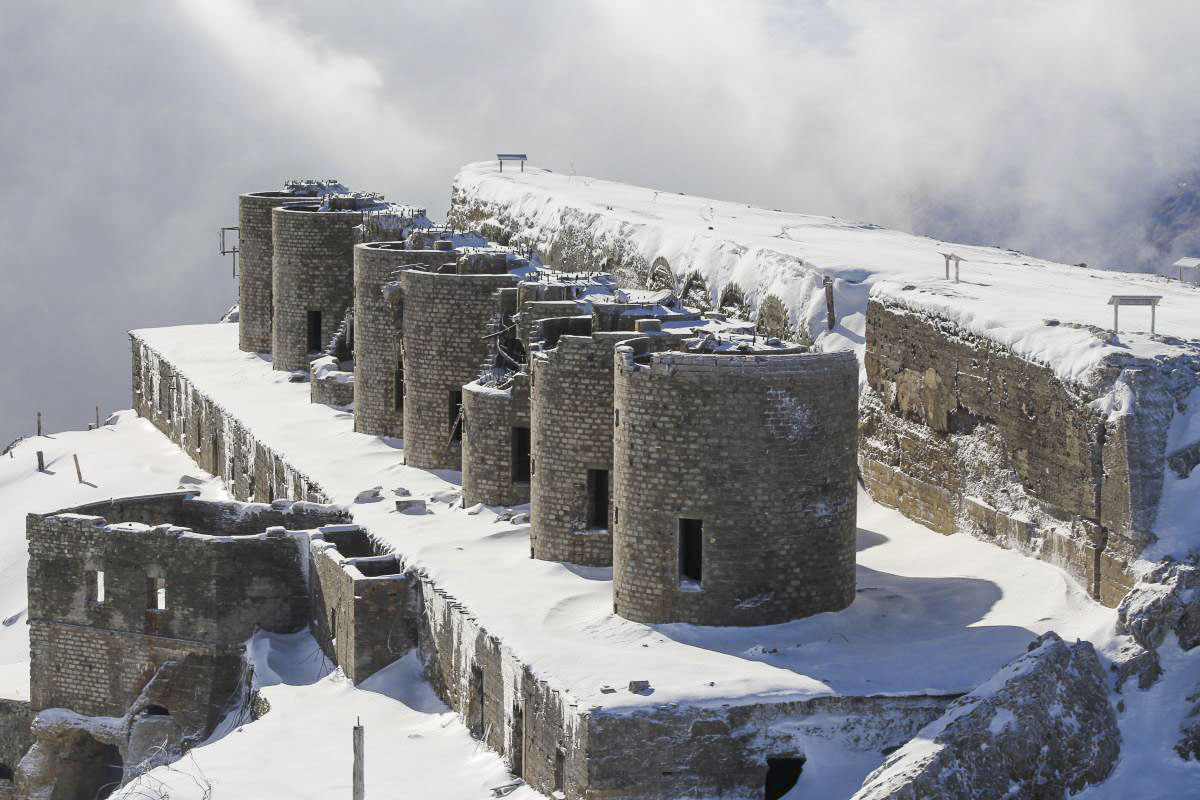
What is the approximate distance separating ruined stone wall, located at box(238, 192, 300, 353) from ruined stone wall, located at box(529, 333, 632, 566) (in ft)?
58.3

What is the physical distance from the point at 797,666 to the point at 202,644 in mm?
8942

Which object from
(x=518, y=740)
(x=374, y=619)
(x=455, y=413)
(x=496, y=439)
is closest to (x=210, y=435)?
(x=455, y=413)

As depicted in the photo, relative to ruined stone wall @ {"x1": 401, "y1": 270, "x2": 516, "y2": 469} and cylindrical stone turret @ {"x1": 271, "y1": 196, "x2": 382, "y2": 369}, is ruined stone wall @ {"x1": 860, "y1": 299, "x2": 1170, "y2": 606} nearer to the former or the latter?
ruined stone wall @ {"x1": 401, "y1": 270, "x2": 516, "y2": 469}

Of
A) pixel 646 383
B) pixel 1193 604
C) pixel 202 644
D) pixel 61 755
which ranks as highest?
A: pixel 646 383

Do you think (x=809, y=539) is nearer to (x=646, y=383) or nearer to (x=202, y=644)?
(x=646, y=383)

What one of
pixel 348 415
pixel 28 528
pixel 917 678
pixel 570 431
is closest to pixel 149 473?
pixel 348 415

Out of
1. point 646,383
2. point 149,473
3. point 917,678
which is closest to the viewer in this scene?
point 917,678

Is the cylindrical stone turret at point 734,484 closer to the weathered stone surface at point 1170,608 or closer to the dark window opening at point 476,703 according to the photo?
the dark window opening at point 476,703

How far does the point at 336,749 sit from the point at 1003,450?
26.0 ft

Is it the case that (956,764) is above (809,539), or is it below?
below

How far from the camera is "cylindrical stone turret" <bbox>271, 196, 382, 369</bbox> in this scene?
1551 inches

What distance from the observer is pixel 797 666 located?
2097 cm

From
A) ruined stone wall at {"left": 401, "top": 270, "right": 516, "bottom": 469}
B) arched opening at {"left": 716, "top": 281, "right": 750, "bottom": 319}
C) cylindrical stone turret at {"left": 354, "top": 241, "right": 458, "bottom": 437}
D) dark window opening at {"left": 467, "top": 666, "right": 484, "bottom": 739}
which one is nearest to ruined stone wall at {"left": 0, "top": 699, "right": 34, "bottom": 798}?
ruined stone wall at {"left": 401, "top": 270, "right": 516, "bottom": 469}

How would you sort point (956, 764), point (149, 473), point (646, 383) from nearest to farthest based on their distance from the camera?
1. point (956, 764)
2. point (646, 383)
3. point (149, 473)
